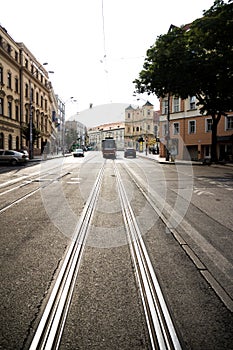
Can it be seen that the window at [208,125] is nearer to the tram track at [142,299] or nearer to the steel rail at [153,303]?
the tram track at [142,299]

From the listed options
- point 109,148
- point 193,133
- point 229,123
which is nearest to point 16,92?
point 109,148

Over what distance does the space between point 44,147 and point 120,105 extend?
3241cm

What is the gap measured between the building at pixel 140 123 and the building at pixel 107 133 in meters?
5.56

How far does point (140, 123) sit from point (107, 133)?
2963 cm

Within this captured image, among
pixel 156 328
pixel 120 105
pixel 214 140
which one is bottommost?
pixel 156 328

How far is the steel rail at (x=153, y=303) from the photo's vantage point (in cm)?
260

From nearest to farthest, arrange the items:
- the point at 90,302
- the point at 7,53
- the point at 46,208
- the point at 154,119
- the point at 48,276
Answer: the point at 90,302 < the point at 48,276 < the point at 46,208 < the point at 7,53 < the point at 154,119

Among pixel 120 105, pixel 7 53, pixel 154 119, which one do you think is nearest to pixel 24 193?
pixel 120 105

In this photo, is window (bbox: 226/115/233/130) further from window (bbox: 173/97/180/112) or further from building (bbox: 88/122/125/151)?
building (bbox: 88/122/125/151)

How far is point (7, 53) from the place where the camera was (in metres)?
37.8

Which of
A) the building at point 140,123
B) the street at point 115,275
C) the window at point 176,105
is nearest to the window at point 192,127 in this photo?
the window at point 176,105

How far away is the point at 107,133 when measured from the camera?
12238cm

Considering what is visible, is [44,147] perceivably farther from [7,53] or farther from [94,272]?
[94,272]

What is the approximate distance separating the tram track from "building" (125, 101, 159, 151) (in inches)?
3258
